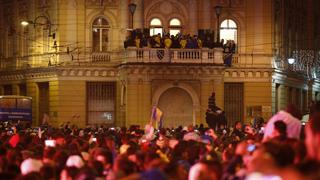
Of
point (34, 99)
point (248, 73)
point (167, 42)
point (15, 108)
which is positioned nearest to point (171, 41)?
point (167, 42)

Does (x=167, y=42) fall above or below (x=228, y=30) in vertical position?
below

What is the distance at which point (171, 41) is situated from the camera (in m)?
53.9

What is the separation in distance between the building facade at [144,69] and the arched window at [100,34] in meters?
0.07

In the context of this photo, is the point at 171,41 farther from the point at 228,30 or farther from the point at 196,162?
the point at 196,162

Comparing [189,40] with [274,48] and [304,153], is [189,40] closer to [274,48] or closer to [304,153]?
[274,48]

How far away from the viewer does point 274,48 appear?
6000 cm

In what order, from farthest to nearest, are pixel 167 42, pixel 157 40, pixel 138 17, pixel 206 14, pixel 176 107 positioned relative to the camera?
1. pixel 206 14
2. pixel 138 17
3. pixel 176 107
4. pixel 167 42
5. pixel 157 40

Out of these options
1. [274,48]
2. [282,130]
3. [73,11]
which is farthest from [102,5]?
[282,130]

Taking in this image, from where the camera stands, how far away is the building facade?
55156 mm

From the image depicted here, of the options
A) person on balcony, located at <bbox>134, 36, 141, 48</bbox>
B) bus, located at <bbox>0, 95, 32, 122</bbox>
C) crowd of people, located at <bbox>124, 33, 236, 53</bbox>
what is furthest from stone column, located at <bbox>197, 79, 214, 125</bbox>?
bus, located at <bbox>0, 95, 32, 122</bbox>

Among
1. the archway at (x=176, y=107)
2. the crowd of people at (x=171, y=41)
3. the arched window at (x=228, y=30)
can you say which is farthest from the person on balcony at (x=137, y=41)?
the arched window at (x=228, y=30)

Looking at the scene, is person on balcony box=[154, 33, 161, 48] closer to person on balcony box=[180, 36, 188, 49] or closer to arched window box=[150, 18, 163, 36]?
person on balcony box=[180, 36, 188, 49]

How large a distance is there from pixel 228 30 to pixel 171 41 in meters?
7.30

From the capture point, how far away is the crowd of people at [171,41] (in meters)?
54.0
